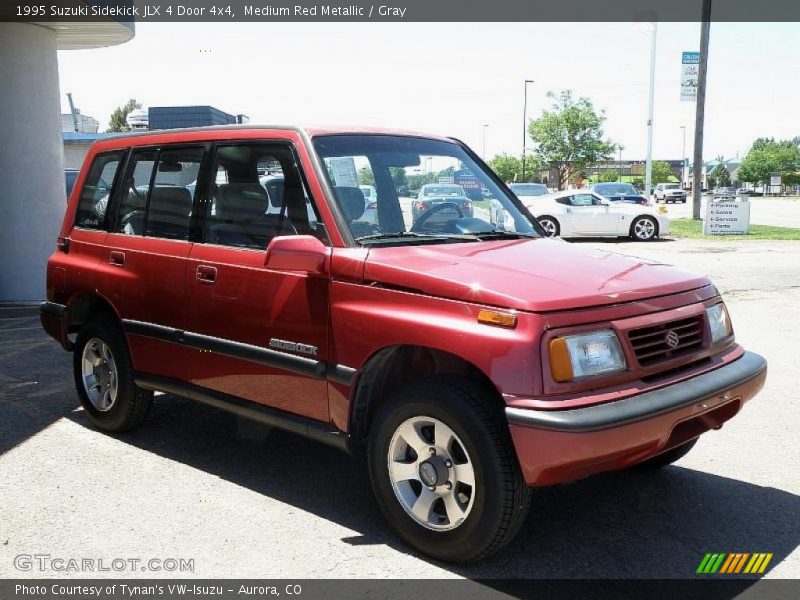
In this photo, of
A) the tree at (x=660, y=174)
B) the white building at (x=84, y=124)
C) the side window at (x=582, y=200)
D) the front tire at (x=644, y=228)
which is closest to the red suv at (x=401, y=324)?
the side window at (x=582, y=200)

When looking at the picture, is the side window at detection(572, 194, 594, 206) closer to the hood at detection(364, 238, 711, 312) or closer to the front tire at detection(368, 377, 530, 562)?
the hood at detection(364, 238, 711, 312)

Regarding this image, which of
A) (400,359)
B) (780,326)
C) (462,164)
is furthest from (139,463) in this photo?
(780,326)

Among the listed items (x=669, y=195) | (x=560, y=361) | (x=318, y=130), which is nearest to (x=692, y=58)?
(x=318, y=130)

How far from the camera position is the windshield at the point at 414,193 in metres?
4.05

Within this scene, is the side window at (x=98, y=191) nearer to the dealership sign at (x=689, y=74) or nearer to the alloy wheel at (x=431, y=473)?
the alloy wheel at (x=431, y=473)

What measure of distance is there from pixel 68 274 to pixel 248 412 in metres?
1.97

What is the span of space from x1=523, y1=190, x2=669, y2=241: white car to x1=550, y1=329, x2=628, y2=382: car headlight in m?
17.3

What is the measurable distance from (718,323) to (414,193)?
171 centimetres

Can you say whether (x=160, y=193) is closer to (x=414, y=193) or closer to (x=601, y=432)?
(x=414, y=193)

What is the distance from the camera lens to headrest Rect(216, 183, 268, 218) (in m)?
4.32

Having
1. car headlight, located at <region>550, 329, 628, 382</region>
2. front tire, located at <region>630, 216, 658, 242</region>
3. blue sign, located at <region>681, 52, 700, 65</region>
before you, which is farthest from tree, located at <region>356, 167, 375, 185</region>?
blue sign, located at <region>681, 52, 700, 65</region>

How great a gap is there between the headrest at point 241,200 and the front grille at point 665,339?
2071 millimetres

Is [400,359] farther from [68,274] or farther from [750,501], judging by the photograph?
[68,274]

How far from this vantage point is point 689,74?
1017 inches
